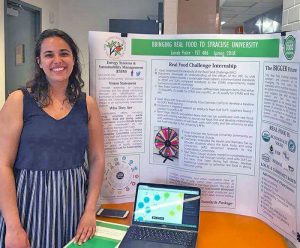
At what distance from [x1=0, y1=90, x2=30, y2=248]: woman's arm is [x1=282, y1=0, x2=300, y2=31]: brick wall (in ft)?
4.03

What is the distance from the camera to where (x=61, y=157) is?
145cm

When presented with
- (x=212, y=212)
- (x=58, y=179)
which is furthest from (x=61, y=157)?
(x=212, y=212)

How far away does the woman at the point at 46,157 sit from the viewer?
142 centimetres

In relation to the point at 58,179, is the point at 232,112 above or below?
above

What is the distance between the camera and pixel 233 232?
153 centimetres

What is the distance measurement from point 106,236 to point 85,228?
8 cm

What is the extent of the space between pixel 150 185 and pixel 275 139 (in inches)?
21.0

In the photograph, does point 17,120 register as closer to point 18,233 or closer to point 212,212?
point 18,233

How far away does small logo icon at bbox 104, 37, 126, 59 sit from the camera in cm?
166

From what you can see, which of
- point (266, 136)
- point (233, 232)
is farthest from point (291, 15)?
point (233, 232)

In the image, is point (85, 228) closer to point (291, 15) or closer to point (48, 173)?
point (48, 173)

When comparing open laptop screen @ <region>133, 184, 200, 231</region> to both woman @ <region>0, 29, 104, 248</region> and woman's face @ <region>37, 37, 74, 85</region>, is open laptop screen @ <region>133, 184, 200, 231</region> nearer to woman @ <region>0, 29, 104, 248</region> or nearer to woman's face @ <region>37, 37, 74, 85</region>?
woman @ <region>0, 29, 104, 248</region>

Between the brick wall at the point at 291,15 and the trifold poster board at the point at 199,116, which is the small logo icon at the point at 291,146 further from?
the brick wall at the point at 291,15

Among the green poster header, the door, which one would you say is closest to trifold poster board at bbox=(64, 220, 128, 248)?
the green poster header
